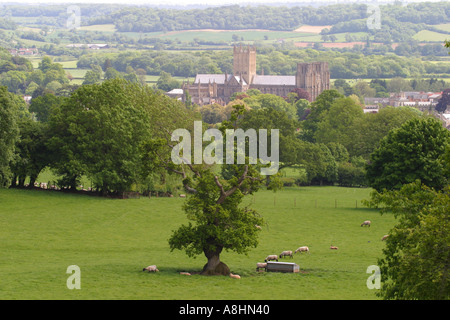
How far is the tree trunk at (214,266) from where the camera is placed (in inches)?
1831

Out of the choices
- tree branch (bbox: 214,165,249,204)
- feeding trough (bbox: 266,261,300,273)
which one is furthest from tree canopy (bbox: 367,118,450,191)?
tree branch (bbox: 214,165,249,204)

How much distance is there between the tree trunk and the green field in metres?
1.02

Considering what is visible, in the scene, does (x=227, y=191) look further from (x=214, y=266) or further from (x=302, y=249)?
(x=302, y=249)

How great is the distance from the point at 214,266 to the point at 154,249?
37.6ft

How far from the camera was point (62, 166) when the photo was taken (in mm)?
78750

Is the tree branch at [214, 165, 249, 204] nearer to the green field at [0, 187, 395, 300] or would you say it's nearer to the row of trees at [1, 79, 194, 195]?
the green field at [0, 187, 395, 300]

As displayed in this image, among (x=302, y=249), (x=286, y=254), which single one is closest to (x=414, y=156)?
(x=302, y=249)

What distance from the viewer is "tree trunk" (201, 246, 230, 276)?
46500 millimetres

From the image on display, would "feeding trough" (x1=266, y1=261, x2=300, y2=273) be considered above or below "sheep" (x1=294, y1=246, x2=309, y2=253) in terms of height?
above

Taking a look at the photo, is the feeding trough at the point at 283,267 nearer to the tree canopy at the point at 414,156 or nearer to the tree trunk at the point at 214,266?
the tree trunk at the point at 214,266

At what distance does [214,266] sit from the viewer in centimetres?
4672
